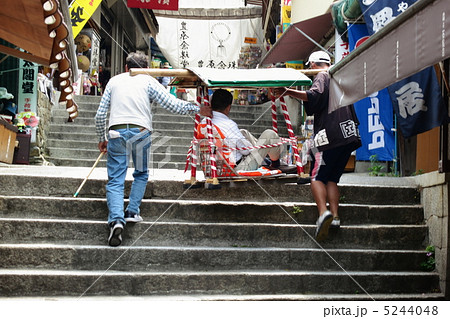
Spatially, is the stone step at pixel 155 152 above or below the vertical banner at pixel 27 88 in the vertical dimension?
below

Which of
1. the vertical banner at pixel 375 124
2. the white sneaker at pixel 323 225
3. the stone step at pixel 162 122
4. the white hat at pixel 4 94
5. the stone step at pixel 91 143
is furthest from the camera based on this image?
the stone step at pixel 162 122

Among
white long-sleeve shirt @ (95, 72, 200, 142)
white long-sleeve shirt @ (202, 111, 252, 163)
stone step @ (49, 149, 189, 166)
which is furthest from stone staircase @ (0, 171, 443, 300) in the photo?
stone step @ (49, 149, 189, 166)

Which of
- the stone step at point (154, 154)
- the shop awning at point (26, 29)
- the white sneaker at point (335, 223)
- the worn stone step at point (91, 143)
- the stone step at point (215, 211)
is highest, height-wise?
the shop awning at point (26, 29)

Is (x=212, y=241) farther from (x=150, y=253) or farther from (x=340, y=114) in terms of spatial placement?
(x=340, y=114)

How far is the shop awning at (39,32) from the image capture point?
261 inches

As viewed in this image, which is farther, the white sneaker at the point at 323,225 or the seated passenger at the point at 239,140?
the seated passenger at the point at 239,140

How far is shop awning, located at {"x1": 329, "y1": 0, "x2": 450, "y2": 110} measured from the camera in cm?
441

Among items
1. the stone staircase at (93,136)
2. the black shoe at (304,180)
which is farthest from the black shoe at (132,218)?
the stone staircase at (93,136)

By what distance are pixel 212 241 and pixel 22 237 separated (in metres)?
2.29

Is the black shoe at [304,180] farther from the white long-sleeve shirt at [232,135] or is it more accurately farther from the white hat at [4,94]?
the white hat at [4,94]

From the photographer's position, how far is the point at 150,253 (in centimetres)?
659

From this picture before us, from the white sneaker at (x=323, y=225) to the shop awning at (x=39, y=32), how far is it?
12.6 ft

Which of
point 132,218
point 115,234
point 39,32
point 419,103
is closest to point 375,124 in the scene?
point 419,103

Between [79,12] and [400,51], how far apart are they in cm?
1126
